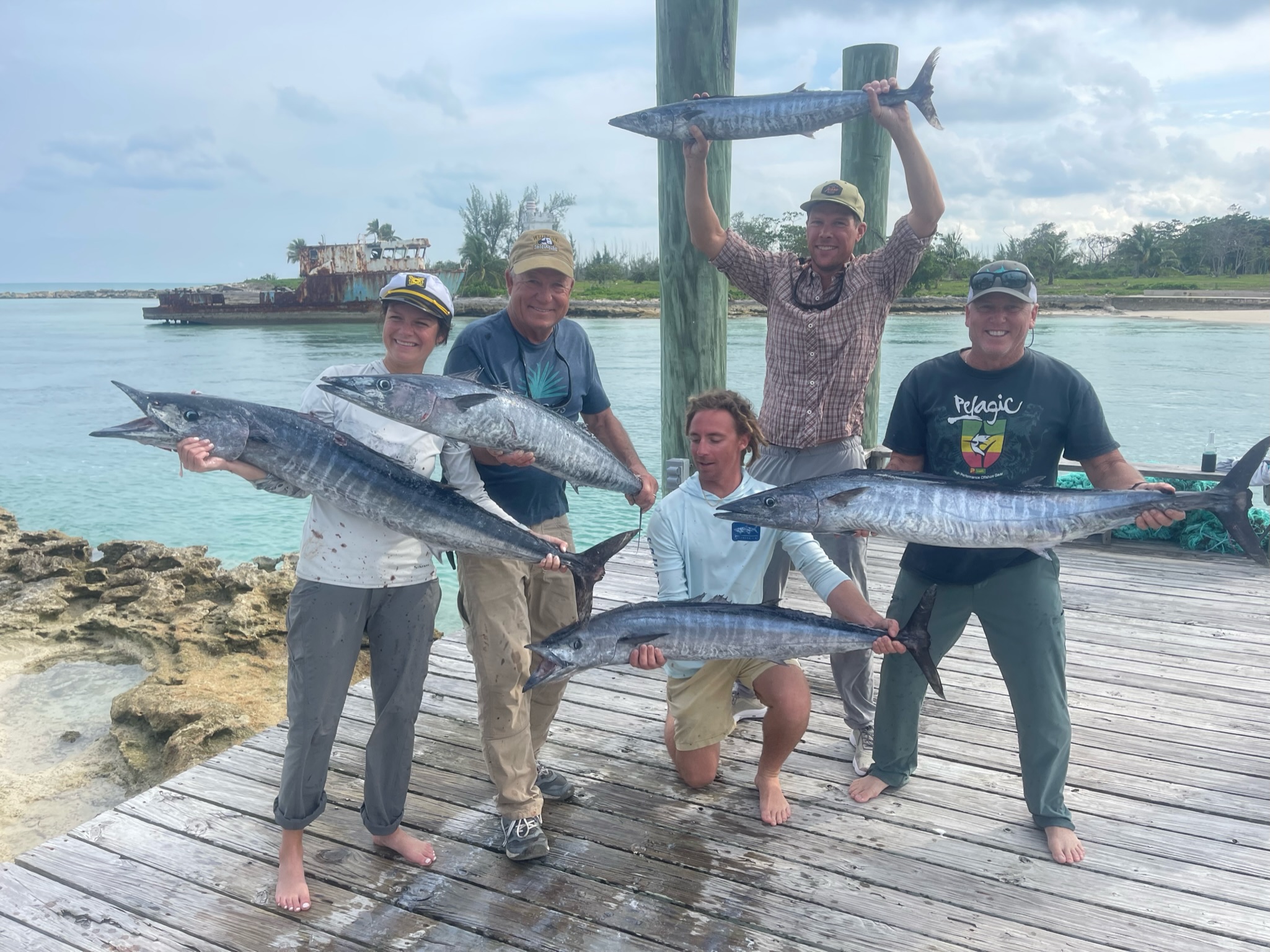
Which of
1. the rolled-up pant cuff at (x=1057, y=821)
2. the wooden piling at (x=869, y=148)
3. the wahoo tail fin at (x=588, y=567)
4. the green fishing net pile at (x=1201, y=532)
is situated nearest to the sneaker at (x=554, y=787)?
the wahoo tail fin at (x=588, y=567)

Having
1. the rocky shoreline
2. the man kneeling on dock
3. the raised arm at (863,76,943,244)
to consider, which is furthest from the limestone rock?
the raised arm at (863,76,943,244)

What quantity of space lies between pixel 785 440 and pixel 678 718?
152 centimetres

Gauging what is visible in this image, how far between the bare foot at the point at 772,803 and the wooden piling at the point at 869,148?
3.87 meters

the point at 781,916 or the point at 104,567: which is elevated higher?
the point at 781,916

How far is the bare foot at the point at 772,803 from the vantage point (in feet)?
11.6

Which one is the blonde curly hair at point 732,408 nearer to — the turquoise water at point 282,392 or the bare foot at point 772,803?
the bare foot at point 772,803

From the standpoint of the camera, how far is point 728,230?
4695 mm

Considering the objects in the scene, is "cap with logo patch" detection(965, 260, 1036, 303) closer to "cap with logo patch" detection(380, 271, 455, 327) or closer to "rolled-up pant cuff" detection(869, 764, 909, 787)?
"cap with logo patch" detection(380, 271, 455, 327)

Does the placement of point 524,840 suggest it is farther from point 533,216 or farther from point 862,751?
point 533,216

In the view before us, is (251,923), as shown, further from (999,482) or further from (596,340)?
(596,340)

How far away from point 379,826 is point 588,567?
Result: 1.31m

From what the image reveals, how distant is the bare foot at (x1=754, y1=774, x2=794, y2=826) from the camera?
354 cm

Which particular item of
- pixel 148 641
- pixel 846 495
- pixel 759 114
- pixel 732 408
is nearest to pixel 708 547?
pixel 732 408

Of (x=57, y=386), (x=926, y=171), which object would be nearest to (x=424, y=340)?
(x=926, y=171)
